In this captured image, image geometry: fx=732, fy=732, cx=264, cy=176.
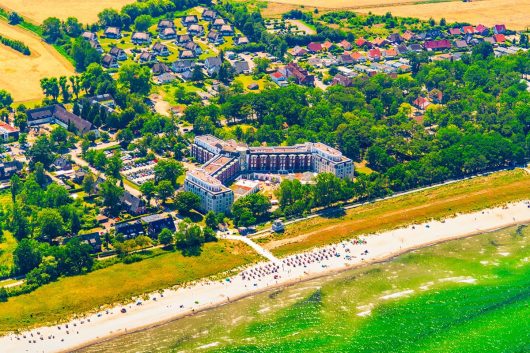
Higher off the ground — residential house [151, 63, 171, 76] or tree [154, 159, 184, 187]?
residential house [151, 63, 171, 76]

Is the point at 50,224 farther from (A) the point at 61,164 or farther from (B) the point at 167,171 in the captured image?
(A) the point at 61,164

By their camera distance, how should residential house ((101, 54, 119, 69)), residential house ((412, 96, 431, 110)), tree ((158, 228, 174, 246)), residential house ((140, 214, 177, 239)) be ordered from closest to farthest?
tree ((158, 228, 174, 246)), residential house ((140, 214, 177, 239)), residential house ((412, 96, 431, 110)), residential house ((101, 54, 119, 69))

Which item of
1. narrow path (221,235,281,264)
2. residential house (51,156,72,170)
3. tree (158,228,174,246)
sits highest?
residential house (51,156,72,170)

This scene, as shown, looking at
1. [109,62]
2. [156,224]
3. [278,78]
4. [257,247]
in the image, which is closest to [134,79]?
[109,62]

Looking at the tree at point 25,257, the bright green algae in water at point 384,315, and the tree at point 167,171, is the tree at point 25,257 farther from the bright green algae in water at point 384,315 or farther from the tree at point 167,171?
the tree at point 167,171

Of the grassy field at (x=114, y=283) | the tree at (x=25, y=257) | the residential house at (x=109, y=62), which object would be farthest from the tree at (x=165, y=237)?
the residential house at (x=109, y=62)

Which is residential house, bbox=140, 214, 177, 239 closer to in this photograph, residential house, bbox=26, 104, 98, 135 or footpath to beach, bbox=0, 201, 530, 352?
footpath to beach, bbox=0, 201, 530, 352

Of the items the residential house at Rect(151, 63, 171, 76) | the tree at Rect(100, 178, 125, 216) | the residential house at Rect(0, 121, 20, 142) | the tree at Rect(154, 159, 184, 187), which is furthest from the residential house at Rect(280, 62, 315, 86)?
the tree at Rect(100, 178, 125, 216)
